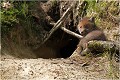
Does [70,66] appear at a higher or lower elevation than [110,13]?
lower

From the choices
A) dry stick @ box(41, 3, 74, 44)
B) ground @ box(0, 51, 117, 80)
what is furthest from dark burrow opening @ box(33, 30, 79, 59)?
ground @ box(0, 51, 117, 80)

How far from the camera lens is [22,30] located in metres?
7.29

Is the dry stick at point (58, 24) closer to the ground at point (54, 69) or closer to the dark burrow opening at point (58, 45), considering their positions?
the dark burrow opening at point (58, 45)

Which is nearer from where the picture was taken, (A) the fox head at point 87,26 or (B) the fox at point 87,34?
(B) the fox at point 87,34

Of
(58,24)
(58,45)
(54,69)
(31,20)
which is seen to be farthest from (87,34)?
(58,45)

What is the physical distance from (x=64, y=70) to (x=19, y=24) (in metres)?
2.85

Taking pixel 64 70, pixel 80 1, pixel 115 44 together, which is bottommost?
pixel 64 70

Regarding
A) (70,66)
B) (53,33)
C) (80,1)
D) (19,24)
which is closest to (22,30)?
(19,24)

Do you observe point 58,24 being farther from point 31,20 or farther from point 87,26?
point 87,26

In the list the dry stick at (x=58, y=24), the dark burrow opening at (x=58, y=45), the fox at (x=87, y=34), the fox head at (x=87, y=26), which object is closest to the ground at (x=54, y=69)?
the fox at (x=87, y=34)

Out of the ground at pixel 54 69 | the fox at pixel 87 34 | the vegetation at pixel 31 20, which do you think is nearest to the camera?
the ground at pixel 54 69

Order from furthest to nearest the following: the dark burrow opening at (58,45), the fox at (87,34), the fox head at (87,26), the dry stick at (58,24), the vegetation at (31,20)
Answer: the dark burrow opening at (58,45) → the dry stick at (58,24) → the vegetation at (31,20) → the fox head at (87,26) → the fox at (87,34)

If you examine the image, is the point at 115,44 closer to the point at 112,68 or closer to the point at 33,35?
the point at 112,68

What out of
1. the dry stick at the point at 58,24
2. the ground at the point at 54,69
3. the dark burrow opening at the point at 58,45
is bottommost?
the dark burrow opening at the point at 58,45
